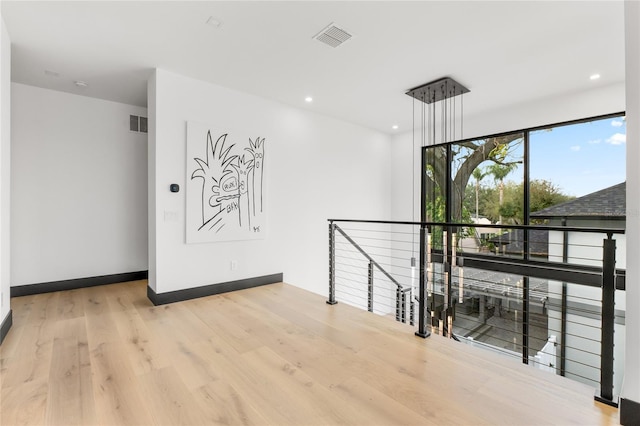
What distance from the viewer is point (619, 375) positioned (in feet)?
12.4

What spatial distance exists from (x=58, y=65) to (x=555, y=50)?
5107 millimetres

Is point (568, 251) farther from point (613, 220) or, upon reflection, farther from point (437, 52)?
point (437, 52)

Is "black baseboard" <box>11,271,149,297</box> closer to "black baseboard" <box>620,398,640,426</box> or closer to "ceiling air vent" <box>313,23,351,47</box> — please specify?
"ceiling air vent" <box>313,23,351,47</box>

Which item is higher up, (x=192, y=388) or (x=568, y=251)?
(x=568, y=251)

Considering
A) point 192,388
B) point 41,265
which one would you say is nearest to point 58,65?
point 41,265

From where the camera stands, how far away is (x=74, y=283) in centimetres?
409

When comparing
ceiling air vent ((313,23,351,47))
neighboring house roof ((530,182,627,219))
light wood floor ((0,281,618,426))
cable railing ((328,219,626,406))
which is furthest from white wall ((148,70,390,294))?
neighboring house roof ((530,182,627,219))

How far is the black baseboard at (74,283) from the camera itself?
375cm

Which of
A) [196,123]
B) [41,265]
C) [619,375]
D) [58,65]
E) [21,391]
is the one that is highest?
[58,65]

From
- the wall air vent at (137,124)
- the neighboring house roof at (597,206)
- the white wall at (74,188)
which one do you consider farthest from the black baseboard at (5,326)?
the neighboring house roof at (597,206)

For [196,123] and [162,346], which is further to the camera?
[196,123]

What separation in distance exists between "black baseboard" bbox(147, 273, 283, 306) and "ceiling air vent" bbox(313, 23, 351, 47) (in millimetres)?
3024

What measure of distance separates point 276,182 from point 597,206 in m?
4.36

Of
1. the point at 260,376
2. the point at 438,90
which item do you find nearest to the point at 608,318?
the point at 260,376
